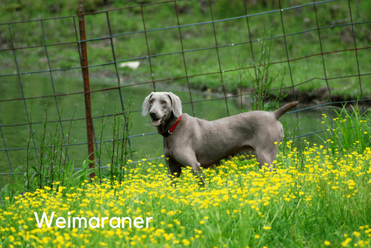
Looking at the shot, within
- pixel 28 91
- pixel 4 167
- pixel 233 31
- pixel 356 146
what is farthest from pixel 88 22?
pixel 356 146

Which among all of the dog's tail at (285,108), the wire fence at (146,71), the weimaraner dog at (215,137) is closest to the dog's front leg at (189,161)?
the weimaraner dog at (215,137)

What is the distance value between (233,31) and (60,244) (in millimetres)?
18652

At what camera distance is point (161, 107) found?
13.5ft

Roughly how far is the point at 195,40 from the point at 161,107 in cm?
1692

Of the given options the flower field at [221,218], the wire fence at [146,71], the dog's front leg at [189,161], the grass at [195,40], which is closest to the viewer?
the flower field at [221,218]

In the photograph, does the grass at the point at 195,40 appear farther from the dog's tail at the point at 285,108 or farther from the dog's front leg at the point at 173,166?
the dog's front leg at the point at 173,166

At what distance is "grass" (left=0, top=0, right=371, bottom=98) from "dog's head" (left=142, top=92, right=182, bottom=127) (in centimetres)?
1046

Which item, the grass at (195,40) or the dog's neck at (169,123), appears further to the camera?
the grass at (195,40)

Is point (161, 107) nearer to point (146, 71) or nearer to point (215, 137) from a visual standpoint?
point (215, 137)

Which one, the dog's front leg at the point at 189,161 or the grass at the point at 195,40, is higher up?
the grass at the point at 195,40

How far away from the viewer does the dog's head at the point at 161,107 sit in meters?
4.04

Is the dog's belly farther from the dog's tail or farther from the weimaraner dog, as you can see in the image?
the dog's tail

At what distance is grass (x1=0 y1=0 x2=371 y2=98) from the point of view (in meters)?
16.1

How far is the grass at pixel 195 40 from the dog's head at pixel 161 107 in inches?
412
